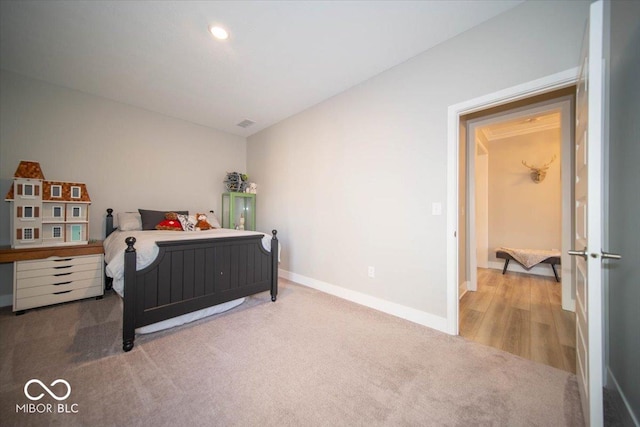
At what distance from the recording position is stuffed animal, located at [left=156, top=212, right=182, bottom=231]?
3088mm

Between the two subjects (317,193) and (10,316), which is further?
(317,193)

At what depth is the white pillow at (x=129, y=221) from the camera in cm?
300

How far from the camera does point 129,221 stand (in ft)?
9.98

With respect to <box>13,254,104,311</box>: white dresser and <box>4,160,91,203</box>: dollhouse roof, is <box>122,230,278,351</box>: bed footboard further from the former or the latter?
<box>4,160,91,203</box>: dollhouse roof

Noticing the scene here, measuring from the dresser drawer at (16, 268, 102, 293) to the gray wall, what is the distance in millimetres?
4468

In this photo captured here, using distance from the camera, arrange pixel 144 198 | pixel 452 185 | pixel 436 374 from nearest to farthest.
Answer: pixel 436 374 → pixel 452 185 → pixel 144 198

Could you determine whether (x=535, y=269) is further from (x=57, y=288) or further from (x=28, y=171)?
(x=28, y=171)

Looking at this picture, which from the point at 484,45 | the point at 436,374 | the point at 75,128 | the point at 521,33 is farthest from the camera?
the point at 75,128

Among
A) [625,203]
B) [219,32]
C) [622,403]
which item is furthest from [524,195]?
[219,32]

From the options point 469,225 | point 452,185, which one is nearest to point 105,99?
point 452,185

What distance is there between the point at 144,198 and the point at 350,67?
340 cm

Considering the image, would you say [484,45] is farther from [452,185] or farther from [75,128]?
[75,128]

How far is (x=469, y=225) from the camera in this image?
10.4 feet

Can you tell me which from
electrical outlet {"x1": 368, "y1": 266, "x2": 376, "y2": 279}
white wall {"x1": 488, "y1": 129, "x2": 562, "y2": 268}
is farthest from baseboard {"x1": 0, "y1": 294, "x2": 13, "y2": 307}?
white wall {"x1": 488, "y1": 129, "x2": 562, "y2": 268}
